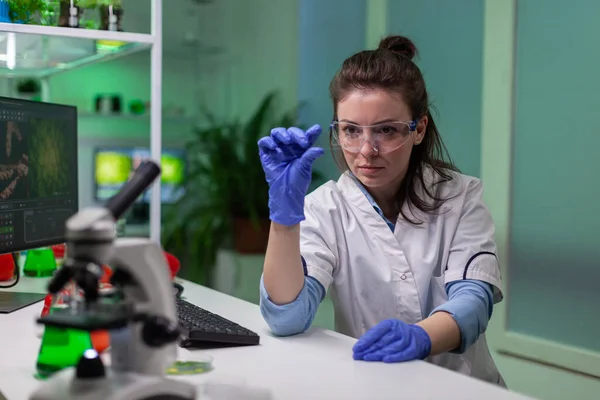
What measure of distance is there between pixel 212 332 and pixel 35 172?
766 mm

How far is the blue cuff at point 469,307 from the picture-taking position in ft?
4.53

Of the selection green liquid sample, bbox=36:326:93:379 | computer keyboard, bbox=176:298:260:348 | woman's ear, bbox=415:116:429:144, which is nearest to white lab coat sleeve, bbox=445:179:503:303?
woman's ear, bbox=415:116:429:144

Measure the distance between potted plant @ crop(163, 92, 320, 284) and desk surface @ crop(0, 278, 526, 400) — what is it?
9.35ft

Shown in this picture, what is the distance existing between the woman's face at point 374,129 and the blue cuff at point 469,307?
0.29m

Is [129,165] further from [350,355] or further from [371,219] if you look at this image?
[350,355]

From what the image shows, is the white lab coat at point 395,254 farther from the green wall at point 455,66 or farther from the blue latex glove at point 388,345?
the green wall at point 455,66

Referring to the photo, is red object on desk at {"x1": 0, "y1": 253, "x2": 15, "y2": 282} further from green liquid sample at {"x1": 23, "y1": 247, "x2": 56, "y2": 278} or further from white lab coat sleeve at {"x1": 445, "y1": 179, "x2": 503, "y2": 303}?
white lab coat sleeve at {"x1": 445, "y1": 179, "x2": 503, "y2": 303}

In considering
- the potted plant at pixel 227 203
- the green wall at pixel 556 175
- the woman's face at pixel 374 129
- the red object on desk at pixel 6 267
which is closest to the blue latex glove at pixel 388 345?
the woman's face at pixel 374 129

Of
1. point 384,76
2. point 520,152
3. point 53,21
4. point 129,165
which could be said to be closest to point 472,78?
point 520,152

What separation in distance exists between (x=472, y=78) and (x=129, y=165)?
2.51 meters

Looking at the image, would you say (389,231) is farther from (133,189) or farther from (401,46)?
(133,189)

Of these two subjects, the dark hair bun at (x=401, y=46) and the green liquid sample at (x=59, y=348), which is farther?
the dark hair bun at (x=401, y=46)

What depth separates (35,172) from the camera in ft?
5.77

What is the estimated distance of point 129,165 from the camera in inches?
185
